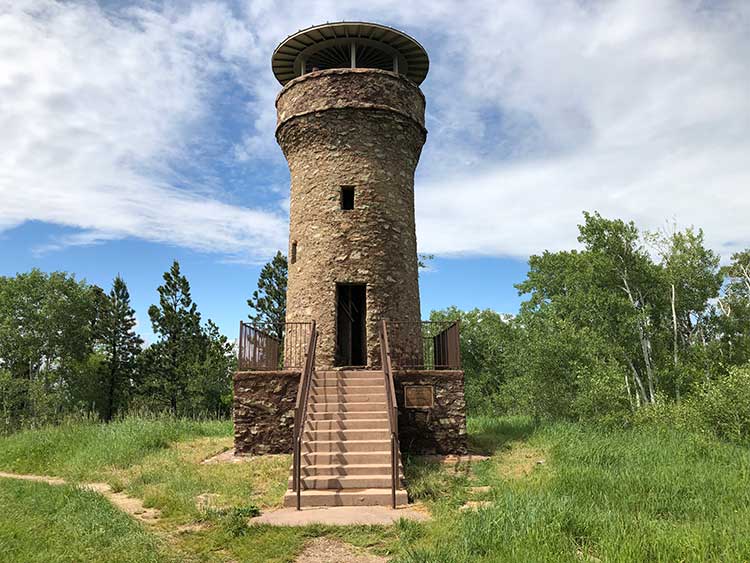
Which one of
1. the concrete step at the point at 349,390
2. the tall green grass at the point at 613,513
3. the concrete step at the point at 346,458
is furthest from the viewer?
the concrete step at the point at 349,390

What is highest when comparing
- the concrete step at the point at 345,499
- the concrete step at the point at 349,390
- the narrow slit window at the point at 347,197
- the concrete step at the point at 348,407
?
the narrow slit window at the point at 347,197

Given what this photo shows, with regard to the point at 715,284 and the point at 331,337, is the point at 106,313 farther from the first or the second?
the point at 715,284

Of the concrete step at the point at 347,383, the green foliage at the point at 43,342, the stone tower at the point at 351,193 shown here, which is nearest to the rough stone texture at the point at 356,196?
the stone tower at the point at 351,193

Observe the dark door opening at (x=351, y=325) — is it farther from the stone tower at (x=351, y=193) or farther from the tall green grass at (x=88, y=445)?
the tall green grass at (x=88, y=445)

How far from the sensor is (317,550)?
570 centimetres

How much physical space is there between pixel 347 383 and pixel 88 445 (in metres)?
6.32

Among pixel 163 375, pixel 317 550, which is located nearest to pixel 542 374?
pixel 317 550

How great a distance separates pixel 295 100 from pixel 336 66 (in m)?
2.29

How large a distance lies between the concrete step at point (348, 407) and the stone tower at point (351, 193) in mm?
1948

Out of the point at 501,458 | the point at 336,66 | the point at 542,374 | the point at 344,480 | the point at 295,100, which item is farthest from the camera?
the point at 542,374

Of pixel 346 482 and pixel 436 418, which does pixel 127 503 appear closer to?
pixel 346 482

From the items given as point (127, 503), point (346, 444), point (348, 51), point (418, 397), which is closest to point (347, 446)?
point (346, 444)

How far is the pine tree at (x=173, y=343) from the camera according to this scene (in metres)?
33.9

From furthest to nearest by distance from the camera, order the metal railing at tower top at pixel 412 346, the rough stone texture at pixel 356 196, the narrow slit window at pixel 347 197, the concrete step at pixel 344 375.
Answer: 1. the narrow slit window at pixel 347 197
2. the rough stone texture at pixel 356 196
3. the metal railing at tower top at pixel 412 346
4. the concrete step at pixel 344 375
